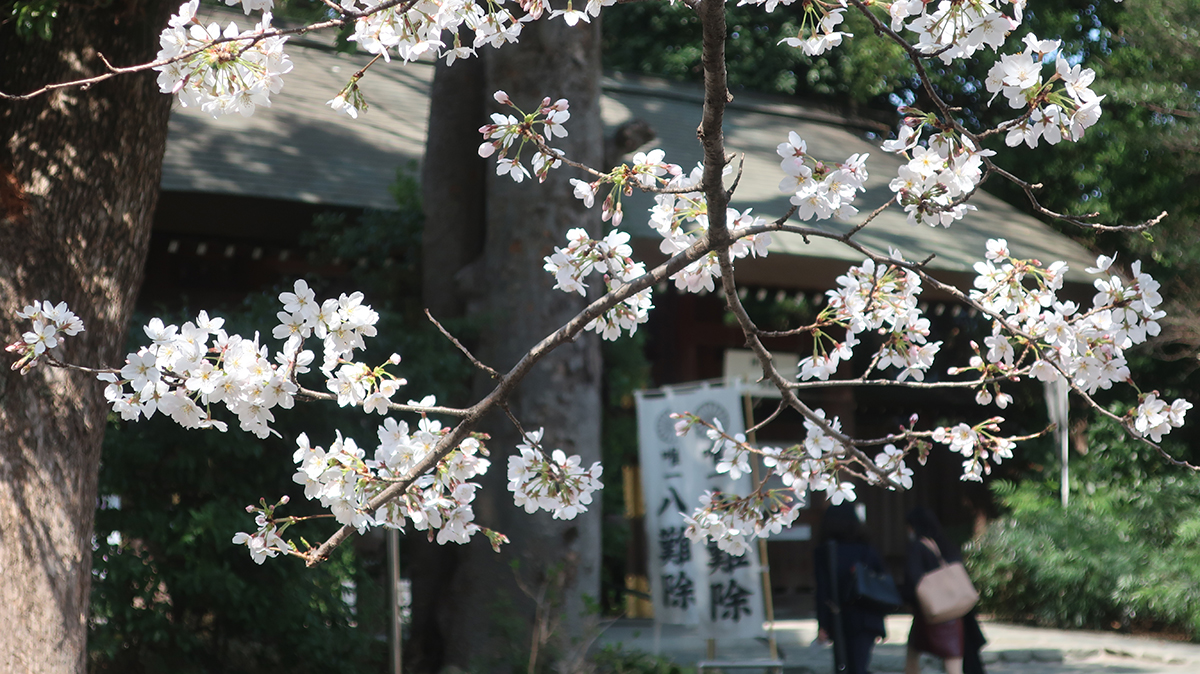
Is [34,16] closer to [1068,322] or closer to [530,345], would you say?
[1068,322]

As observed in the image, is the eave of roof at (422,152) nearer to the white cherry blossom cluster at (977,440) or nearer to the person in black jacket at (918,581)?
the person in black jacket at (918,581)

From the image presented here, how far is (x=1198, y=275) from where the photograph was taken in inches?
396

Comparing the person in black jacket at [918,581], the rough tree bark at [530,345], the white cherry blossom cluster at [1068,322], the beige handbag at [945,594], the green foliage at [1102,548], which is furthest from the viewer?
the green foliage at [1102,548]

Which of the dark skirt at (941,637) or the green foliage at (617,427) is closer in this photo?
the dark skirt at (941,637)

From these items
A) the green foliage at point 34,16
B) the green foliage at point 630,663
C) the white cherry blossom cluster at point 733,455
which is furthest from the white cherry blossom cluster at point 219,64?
the green foliage at point 630,663

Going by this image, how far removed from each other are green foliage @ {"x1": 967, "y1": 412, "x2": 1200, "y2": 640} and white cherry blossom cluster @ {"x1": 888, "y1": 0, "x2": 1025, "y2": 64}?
8515 mm

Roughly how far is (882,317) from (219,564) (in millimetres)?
3801

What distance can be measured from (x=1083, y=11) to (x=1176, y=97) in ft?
9.75

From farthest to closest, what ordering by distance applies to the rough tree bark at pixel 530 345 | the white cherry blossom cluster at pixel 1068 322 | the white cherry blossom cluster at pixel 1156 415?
the rough tree bark at pixel 530 345, the white cherry blossom cluster at pixel 1156 415, the white cherry blossom cluster at pixel 1068 322

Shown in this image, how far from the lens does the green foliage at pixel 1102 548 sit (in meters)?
8.95

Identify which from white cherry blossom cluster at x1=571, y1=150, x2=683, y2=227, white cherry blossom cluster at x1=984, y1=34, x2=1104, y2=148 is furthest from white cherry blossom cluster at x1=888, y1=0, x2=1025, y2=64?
white cherry blossom cluster at x1=571, y1=150, x2=683, y2=227

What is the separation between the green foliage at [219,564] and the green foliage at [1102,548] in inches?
265

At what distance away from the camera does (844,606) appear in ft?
18.1

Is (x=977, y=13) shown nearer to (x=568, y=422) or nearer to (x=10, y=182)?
(x=10, y=182)
